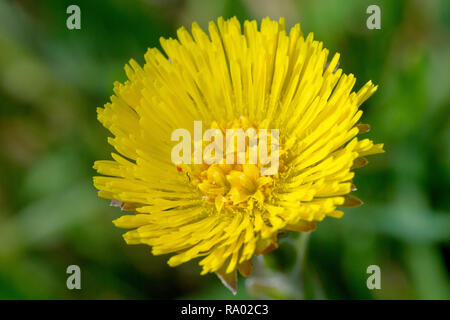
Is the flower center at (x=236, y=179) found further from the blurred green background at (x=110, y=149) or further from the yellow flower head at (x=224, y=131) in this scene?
the blurred green background at (x=110, y=149)

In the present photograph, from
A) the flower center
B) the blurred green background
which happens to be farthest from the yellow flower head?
the blurred green background

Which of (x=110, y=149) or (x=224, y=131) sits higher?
(x=110, y=149)

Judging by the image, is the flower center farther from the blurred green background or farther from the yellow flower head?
the blurred green background

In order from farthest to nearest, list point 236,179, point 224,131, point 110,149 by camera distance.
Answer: point 110,149
point 224,131
point 236,179

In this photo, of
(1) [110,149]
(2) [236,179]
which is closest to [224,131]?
(2) [236,179]

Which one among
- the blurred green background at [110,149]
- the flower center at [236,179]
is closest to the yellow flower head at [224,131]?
the flower center at [236,179]

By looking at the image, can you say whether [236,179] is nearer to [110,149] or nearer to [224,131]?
[224,131]
